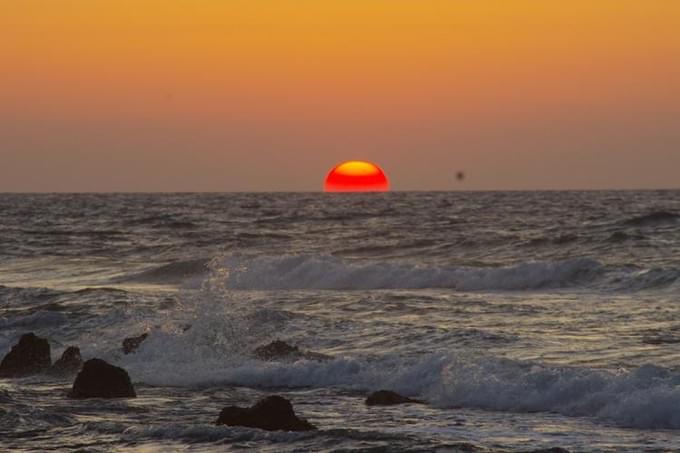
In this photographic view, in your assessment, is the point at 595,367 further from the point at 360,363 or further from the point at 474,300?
the point at 474,300

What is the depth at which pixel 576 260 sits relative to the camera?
3575 centimetres

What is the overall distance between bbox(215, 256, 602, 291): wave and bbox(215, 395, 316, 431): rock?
20492mm

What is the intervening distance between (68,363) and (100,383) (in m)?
4.07

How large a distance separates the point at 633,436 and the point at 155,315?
50.1 ft

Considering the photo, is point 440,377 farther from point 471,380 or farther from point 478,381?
point 478,381

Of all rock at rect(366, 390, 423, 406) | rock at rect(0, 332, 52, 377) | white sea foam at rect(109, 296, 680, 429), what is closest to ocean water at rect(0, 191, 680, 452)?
white sea foam at rect(109, 296, 680, 429)

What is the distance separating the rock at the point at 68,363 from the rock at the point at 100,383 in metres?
3.35

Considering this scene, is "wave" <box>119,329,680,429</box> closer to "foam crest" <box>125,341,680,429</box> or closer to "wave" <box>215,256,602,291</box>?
"foam crest" <box>125,341,680,429</box>

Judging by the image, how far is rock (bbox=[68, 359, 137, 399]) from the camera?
1716cm

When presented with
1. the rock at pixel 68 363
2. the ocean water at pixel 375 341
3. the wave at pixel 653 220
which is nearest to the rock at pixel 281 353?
the ocean water at pixel 375 341

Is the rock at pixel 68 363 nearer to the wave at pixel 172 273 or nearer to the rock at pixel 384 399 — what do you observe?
the rock at pixel 384 399

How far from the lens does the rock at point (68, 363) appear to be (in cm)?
2066

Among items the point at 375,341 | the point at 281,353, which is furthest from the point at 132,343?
the point at 375,341

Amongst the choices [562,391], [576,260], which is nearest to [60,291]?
[576,260]
